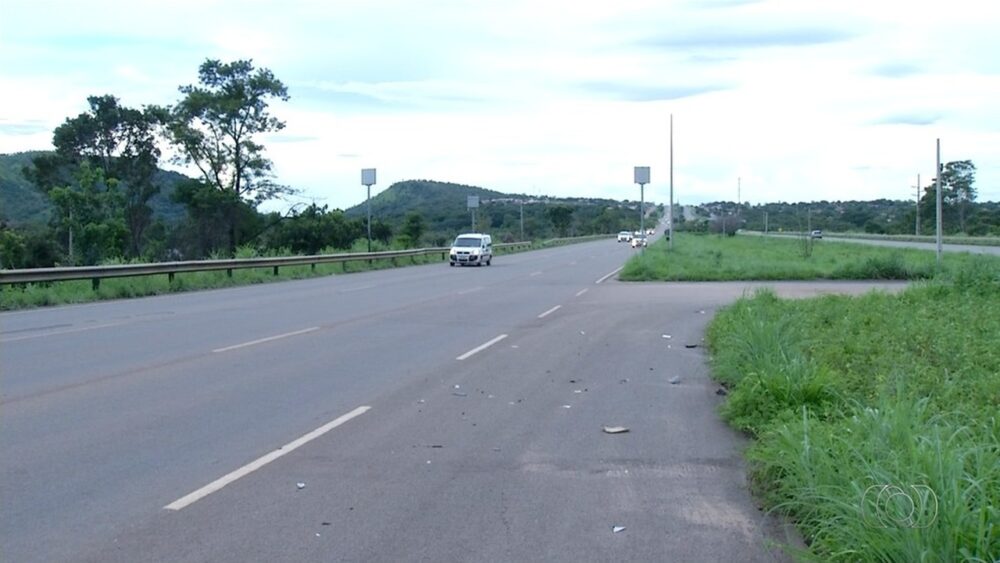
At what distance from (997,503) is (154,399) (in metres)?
8.42

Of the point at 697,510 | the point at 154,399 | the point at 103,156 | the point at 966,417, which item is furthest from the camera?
the point at 103,156

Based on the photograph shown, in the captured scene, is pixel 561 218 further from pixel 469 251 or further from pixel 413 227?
pixel 469 251

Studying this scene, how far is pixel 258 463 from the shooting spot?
788cm

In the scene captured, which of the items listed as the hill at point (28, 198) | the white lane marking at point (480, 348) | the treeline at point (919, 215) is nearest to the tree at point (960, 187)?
the treeline at point (919, 215)

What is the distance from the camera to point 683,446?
8.62 metres

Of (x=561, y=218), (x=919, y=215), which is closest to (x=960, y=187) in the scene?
(x=919, y=215)

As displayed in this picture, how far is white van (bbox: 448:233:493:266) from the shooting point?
168 ft

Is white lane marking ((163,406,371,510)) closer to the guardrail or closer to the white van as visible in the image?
the guardrail

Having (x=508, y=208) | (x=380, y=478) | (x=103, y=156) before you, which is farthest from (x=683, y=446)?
(x=508, y=208)

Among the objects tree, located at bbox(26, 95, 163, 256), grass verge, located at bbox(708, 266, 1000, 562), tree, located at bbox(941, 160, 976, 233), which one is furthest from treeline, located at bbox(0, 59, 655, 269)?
tree, located at bbox(941, 160, 976, 233)

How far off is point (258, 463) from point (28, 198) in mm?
66085

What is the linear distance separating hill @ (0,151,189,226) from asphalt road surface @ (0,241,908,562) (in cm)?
4523

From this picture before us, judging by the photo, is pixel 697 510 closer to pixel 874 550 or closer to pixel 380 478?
pixel 874 550

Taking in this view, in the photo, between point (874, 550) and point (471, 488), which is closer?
point (874, 550)
